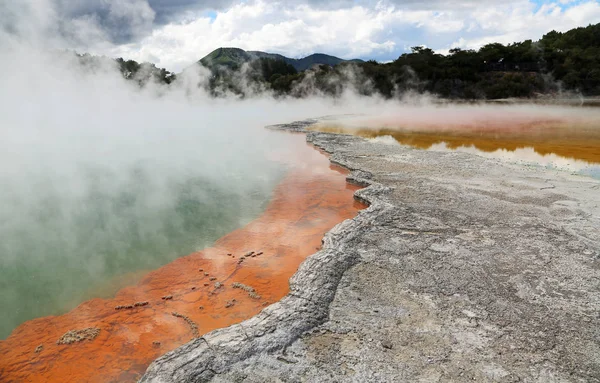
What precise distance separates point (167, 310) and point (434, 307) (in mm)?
2477

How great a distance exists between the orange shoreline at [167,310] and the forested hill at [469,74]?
97.1 feet

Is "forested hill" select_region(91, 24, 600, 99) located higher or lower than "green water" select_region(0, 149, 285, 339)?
higher

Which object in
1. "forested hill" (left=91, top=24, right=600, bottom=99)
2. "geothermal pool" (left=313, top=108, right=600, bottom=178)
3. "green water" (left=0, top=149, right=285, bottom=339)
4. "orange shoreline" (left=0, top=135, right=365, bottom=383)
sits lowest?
"orange shoreline" (left=0, top=135, right=365, bottom=383)

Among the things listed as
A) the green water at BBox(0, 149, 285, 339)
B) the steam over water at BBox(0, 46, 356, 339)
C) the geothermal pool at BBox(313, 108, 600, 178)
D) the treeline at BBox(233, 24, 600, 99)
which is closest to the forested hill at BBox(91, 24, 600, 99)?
the treeline at BBox(233, 24, 600, 99)

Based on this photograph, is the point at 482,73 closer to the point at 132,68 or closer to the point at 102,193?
the point at 132,68

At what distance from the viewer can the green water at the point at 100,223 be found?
439cm

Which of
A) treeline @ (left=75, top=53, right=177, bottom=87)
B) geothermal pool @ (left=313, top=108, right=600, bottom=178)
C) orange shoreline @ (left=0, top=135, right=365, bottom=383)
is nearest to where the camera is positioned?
orange shoreline @ (left=0, top=135, right=365, bottom=383)

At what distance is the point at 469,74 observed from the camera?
3231 centimetres

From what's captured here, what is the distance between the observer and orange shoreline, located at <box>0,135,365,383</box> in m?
3.15

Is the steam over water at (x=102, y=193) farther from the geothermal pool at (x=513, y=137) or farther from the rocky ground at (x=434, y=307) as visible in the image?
the geothermal pool at (x=513, y=137)

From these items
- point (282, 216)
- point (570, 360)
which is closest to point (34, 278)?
point (282, 216)

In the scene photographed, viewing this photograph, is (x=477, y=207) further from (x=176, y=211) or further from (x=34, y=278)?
(x=34, y=278)

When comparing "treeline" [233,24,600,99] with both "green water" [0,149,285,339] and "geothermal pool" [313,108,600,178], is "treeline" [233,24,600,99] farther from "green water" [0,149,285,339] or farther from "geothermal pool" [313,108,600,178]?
"green water" [0,149,285,339]

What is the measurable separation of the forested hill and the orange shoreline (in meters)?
29.6
